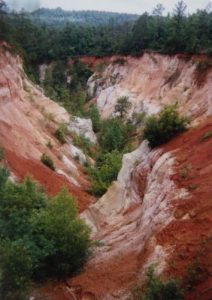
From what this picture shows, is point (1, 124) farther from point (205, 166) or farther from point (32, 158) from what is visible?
point (205, 166)

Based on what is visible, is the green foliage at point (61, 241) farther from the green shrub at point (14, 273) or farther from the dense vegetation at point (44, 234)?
the green shrub at point (14, 273)

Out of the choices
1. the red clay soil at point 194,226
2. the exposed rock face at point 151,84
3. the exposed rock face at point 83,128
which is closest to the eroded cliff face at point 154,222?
the red clay soil at point 194,226

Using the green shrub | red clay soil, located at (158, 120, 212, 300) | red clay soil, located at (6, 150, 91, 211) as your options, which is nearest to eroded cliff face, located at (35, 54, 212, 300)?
red clay soil, located at (158, 120, 212, 300)

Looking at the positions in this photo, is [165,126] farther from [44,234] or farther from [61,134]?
[61,134]

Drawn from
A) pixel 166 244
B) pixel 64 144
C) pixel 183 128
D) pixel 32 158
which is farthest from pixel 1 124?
pixel 166 244

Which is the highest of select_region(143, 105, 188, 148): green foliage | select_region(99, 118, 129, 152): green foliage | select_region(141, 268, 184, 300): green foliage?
select_region(143, 105, 188, 148): green foliage

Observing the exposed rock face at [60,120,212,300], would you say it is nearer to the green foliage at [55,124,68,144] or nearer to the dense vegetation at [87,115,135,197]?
the dense vegetation at [87,115,135,197]
